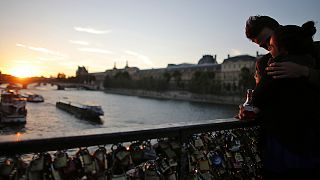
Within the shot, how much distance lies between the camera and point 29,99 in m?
68.7

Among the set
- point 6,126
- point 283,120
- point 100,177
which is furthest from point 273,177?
point 6,126

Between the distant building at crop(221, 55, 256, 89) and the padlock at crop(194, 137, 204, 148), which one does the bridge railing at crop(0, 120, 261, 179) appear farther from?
the distant building at crop(221, 55, 256, 89)

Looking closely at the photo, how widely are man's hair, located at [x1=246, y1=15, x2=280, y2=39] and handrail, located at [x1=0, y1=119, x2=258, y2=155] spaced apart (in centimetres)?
89

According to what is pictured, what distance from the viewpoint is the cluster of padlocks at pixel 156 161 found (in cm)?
184

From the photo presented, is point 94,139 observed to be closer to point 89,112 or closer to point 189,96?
point 89,112

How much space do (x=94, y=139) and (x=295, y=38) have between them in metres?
1.50

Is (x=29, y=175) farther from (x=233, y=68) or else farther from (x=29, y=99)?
(x=233, y=68)

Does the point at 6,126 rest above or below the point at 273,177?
below

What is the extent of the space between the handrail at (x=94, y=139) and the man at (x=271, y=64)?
717 mm

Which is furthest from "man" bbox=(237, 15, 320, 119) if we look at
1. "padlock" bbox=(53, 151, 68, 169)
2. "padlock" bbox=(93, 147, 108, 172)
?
"padlock" bbox=(53, 151, 68, 169)

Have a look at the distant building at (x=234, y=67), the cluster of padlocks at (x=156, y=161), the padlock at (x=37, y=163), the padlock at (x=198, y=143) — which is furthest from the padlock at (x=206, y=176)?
the distant building at (x=234, y=67)

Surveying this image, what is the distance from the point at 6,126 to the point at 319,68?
116 ft

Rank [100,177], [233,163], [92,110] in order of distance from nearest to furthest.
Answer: [100,177]
[233,163]
[92,110]

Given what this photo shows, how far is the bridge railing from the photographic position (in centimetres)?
181
